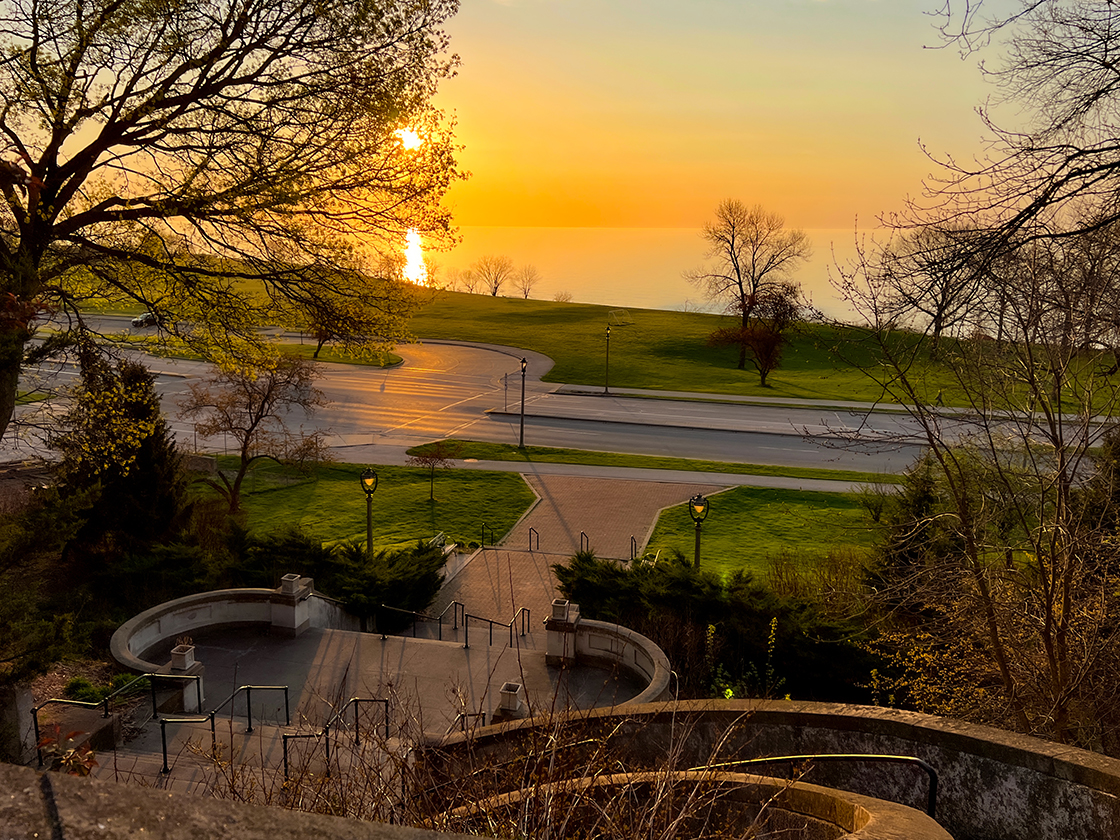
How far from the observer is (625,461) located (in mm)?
35094

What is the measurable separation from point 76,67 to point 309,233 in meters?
3.59

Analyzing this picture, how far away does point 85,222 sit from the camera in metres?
11.2

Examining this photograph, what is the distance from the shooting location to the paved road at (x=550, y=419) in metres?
37.6

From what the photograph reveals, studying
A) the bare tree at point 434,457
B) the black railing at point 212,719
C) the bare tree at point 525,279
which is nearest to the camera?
the black railing at point 212,719

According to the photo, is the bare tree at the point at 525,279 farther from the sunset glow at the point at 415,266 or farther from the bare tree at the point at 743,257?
the sunset glow at the point at 415,266

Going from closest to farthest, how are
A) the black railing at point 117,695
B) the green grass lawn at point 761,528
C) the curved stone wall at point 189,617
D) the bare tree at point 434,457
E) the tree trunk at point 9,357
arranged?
the tree trunk at point 9,357, the black railing at point 117,695, the curved stone wall at point 189,617, the green grass lawn at point 761,528, the bare tree at point 434,457

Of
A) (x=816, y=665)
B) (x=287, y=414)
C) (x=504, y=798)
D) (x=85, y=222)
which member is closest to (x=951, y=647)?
(x=816, y=665)

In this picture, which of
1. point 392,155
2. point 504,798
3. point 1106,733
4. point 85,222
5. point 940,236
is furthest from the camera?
point 392,155

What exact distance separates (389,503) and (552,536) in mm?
6772

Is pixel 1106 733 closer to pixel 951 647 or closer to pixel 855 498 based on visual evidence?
pixel 951 647

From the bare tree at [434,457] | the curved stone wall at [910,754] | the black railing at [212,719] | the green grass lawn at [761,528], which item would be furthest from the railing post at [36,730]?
the bare tree at [434,457]

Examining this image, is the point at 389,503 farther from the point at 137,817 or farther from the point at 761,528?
the point at 137,817

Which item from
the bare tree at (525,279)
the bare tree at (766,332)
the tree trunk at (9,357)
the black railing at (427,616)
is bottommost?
the black railing at (427,616)

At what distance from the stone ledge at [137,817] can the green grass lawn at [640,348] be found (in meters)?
42.9
